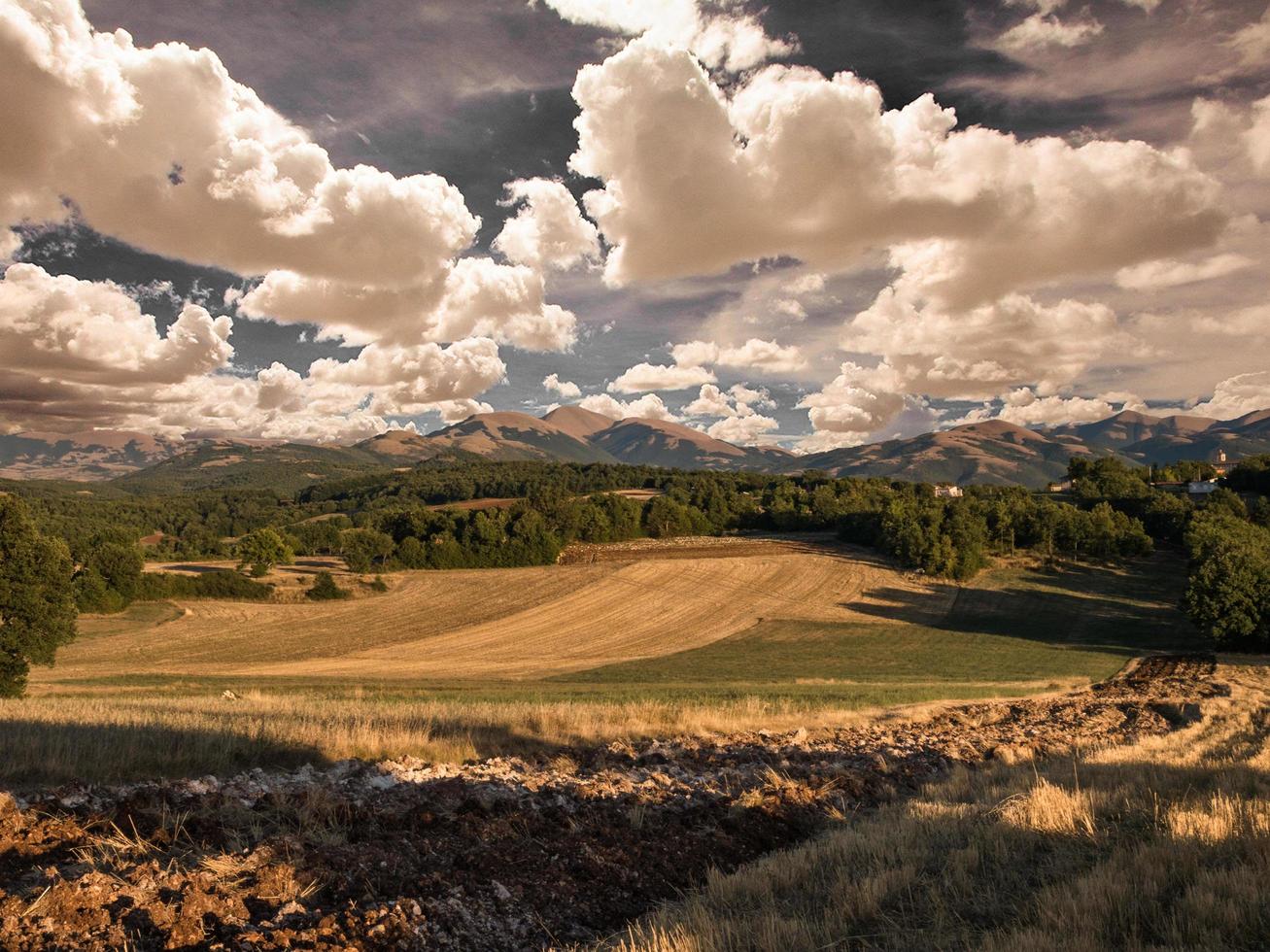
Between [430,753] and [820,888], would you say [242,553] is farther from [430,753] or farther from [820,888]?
[820,888]

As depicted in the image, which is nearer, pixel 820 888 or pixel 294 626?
pixel 820 888

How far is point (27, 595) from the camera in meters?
39.5

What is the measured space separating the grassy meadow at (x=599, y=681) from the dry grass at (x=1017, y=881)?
8321mm

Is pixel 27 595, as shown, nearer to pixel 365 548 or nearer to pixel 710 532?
pixel 365 548

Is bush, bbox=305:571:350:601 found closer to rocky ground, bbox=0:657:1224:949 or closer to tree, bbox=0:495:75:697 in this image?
tree, bbox=0:495:75:697

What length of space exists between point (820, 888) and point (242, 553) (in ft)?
397

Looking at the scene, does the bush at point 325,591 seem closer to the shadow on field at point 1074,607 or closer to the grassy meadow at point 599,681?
the grassy meadow at point 599,681

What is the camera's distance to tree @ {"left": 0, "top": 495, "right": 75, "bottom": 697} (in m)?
38.4

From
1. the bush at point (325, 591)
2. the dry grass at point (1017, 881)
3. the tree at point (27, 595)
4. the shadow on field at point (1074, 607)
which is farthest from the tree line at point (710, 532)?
the dry grass at point (1017, 881)

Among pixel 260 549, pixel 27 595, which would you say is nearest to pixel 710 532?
pixel 260 549

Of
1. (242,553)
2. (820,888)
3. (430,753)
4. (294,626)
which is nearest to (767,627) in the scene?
(294,626)

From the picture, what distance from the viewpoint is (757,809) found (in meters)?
10.7

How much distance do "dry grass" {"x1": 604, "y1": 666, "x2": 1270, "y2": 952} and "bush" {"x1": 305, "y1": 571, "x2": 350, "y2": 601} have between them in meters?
94.1

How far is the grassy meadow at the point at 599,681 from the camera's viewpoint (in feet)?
42.5
